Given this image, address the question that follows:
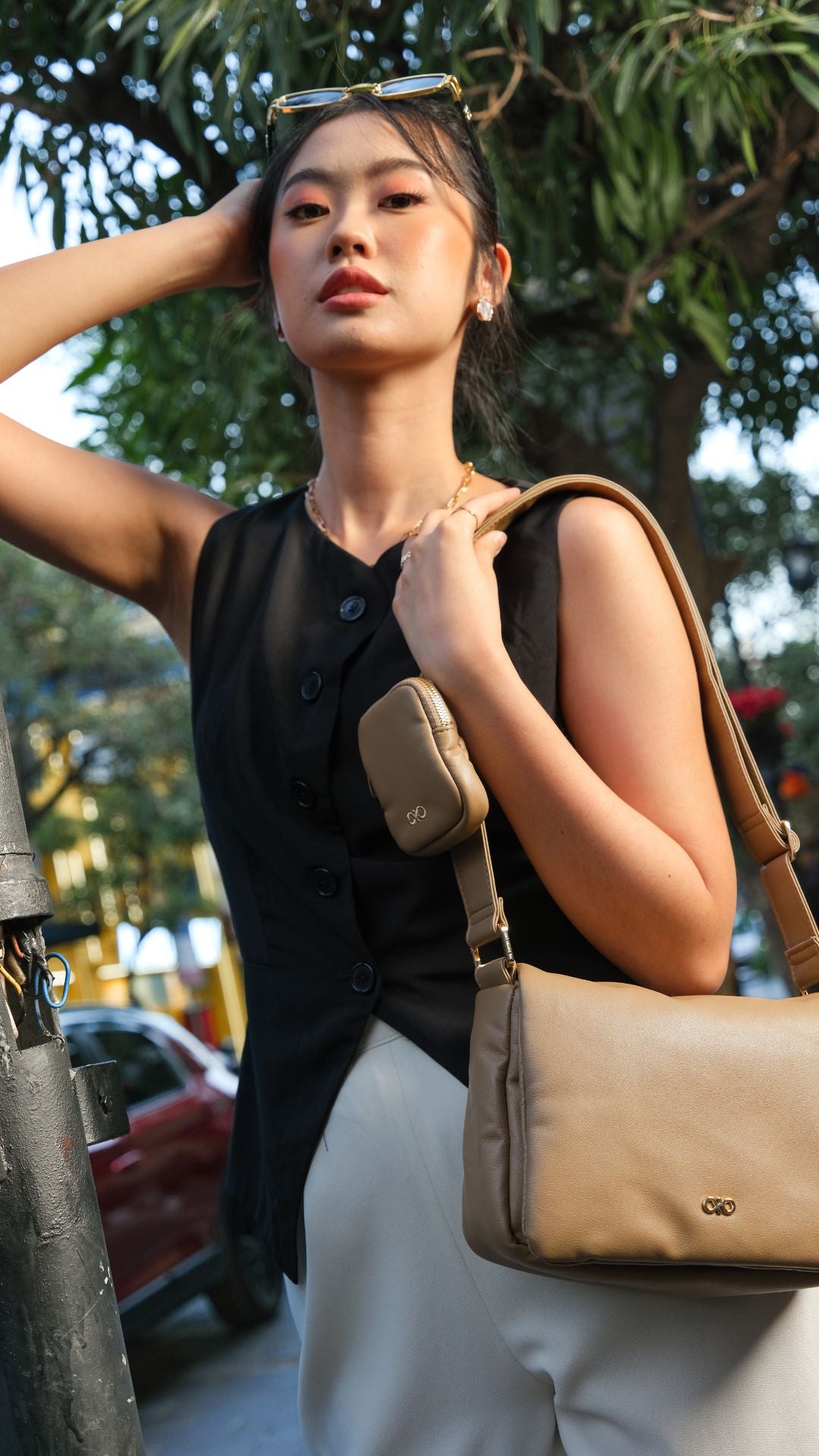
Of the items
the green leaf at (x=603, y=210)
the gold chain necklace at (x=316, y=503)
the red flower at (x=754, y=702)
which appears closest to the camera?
the gold chain necklace at (x=316, y=503)

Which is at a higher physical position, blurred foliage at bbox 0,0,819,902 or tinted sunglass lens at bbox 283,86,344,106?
blurred foliage at bbox 0,0,819,902

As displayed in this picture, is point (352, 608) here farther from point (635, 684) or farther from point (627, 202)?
point (627, 202)

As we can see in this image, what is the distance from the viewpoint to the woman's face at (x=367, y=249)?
5.42ft

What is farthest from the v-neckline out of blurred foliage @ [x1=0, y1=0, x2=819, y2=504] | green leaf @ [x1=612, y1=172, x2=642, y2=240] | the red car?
the red car

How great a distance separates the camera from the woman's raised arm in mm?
1750

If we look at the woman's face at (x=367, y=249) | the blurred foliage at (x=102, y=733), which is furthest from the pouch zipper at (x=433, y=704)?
the blurred foliage at (x=102, y=733)

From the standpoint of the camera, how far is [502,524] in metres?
1.54

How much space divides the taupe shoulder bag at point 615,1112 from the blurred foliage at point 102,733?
1824 cm

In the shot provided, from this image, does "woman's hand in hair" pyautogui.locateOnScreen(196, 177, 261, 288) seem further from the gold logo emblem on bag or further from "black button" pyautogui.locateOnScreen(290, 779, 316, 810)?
the gold logo emblem on bag

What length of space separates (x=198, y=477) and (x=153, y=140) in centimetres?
149

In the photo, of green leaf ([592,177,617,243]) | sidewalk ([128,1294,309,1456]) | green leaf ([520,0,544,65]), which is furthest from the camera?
sidewalk ([128,1294,309,1456])

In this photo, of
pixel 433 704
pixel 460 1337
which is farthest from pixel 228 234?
pixel 460 1337

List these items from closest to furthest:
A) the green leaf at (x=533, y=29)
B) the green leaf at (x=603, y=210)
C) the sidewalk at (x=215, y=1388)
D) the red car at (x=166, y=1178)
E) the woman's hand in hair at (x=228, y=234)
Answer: the woman's hand in hair at (x=228, y=234) → the green leaf at (x=533, y=29) → the green leaf at (x=603, y=210) → the sidewalk at (x=215, y=1388) → the red car at (x=166, y=1178)

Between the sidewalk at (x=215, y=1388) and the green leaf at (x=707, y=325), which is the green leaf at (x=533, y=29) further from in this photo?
the sidewalk at (x=215, y=1388)
